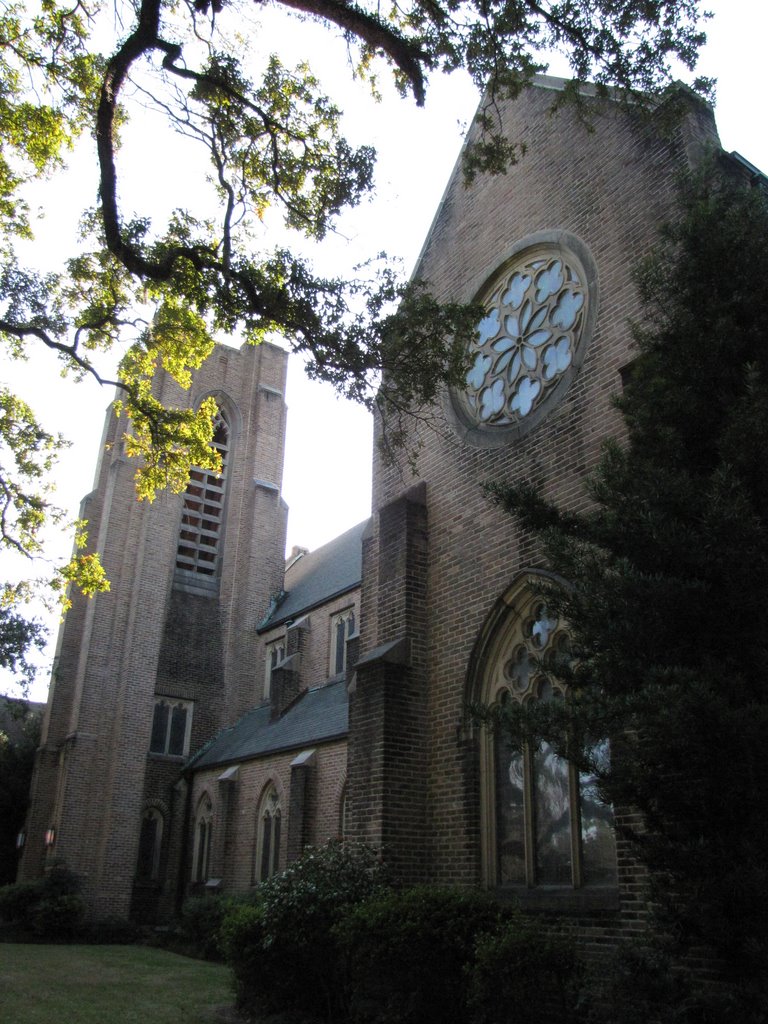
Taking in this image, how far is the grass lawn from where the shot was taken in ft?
32.2

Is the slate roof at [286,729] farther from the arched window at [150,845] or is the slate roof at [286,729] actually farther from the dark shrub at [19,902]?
the dark shrub at [19,902]

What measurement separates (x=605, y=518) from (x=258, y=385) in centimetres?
2733

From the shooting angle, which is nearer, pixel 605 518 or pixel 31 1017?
pixel 605 518

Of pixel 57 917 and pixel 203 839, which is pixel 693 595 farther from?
pixel 203 839

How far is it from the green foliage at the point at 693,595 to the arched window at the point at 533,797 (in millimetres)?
2757

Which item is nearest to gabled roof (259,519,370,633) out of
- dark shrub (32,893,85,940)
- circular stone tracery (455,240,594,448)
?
dark shrub (32,893,85,940)

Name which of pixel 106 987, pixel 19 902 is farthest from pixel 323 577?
pixel 106 987

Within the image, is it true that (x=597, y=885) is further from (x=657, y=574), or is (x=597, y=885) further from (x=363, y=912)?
(x=657, y=574)

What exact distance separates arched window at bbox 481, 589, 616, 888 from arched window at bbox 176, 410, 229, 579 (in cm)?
2042

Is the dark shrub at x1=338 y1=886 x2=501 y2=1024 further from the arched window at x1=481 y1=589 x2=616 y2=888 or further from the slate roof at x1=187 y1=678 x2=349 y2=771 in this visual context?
the slate roof at x1=187 y1=678 x2=349 y2=771

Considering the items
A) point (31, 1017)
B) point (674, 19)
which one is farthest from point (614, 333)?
point (31, 1017)

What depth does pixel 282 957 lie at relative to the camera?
948 centimetres

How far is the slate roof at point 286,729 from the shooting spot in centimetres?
1964

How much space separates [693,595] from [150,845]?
76.6 ft
